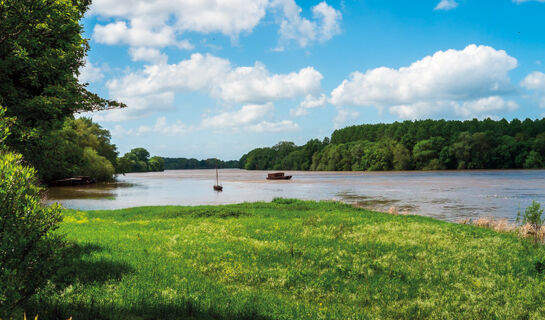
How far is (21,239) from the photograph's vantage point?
6.29 m

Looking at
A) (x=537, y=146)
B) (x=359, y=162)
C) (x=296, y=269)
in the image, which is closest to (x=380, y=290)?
(x=296, y=269)

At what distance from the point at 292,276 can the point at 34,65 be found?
11529 millimetres

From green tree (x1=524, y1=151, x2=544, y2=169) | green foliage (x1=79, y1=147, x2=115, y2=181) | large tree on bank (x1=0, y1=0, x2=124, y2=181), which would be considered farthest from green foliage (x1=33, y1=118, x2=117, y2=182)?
green tree (x1=524, y1=151, x2=544, y2=169)

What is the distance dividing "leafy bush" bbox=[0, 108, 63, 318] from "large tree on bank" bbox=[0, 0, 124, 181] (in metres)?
5.99

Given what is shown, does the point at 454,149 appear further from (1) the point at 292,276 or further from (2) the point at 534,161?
(1) the point at 292,276

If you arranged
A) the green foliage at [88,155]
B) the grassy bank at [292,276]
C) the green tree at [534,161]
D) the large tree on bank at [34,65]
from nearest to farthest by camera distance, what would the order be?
1. the grassy bank at [292,276]
2. the large tree on bank at [34,65]
3. the green foliage at [88,155]
4. the green tree at [534,161]

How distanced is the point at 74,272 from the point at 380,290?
27.9 ft

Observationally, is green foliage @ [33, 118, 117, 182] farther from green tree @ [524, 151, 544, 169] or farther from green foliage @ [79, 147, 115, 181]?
green tree @ [524, 151, 544, 169]

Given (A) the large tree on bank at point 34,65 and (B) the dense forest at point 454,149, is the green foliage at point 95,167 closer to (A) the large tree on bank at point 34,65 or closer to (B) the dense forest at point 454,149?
(A) the large tree on bank at point 34,65

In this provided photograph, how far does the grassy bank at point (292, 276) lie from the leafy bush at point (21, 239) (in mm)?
1557

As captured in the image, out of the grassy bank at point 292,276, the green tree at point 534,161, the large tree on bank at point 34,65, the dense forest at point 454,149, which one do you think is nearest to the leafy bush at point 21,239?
the grassy bank at point 292,276

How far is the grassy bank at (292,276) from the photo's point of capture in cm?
873

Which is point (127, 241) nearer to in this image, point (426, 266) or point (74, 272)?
point (74, 272)

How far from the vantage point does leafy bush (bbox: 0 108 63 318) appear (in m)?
6.21
